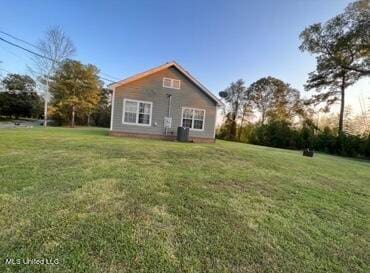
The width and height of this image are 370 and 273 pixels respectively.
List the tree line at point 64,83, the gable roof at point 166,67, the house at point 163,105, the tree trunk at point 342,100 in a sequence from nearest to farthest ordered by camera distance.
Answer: the gable roof at point 166,67, the house at point 163,105, the tree trunk at point 342,100, the tree line at point 64,83

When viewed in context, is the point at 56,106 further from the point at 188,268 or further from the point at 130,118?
the point at 188,268

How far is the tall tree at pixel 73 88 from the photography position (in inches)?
1054

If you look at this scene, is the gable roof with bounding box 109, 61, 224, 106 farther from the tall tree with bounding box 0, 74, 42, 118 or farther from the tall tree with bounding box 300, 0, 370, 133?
the tall tree with bounding box 0, 74, 42, 118

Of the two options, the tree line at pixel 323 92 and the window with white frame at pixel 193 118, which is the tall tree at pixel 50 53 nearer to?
the window with white frame at pixel 193 118

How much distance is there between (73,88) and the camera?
27672mm

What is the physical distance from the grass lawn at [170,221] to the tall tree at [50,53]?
77.2 feet

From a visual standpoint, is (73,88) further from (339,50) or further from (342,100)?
(342,100)

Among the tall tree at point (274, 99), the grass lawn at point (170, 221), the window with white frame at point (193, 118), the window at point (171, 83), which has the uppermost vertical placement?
the tall tree at point (274, 99)

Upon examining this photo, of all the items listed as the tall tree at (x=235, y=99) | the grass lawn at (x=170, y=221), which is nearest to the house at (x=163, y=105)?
the grass lawn at (x=170, y=221)

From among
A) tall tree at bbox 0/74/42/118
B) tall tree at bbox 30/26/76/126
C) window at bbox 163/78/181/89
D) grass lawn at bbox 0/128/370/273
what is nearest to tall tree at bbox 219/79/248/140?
window at bbox 163/78/181/89

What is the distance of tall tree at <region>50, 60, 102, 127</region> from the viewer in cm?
2678

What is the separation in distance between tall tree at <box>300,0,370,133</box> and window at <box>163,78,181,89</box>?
1376 centimetres

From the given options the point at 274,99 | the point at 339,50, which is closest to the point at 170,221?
the point at 339,50

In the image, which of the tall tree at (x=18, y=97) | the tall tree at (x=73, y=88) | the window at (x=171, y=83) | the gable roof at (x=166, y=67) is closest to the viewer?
the gable roof at (x=166, y=67)
